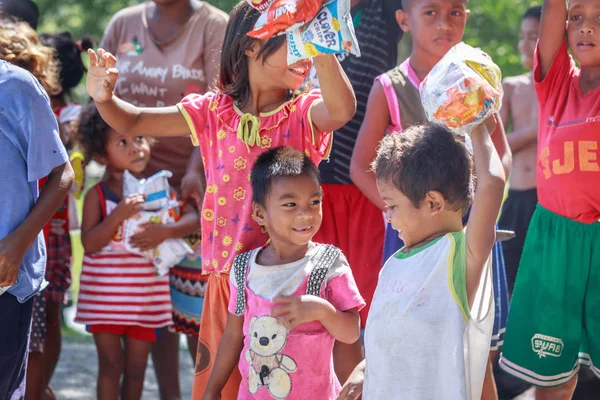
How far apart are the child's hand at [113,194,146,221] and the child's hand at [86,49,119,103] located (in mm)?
1290

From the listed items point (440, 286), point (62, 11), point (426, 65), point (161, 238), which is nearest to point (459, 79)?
point (440, 286)

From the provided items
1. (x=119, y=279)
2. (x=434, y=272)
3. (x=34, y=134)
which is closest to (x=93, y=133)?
(x=119, y=279)

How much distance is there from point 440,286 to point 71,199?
115 inches

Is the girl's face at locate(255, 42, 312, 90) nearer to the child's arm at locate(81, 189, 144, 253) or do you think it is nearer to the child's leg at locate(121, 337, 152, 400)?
the child's arm at locate(81, 189, 144, 253)

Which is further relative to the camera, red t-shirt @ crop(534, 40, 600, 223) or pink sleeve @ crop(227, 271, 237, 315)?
red t-shirt @ crop(534, 40, 600, 223)

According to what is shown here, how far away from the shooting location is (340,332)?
276 centimetres

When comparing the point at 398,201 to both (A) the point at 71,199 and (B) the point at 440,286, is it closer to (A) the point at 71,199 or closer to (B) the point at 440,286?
(B) the point at 440,286

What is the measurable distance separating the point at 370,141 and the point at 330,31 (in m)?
1.09

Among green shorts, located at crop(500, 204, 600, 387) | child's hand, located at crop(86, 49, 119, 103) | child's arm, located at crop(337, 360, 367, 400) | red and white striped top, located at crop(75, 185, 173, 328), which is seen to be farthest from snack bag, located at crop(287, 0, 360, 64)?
red and white striped top, located at crop(75, 185, 173, 328)

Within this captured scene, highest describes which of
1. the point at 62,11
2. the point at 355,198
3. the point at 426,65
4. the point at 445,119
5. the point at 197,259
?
the point at 62,11

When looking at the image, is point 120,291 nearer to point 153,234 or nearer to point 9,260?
point 153,234

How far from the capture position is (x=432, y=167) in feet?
8.07

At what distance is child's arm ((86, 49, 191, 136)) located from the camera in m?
2.92

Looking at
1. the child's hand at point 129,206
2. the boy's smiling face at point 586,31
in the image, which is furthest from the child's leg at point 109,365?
the boy's smiling face at point 586,31
